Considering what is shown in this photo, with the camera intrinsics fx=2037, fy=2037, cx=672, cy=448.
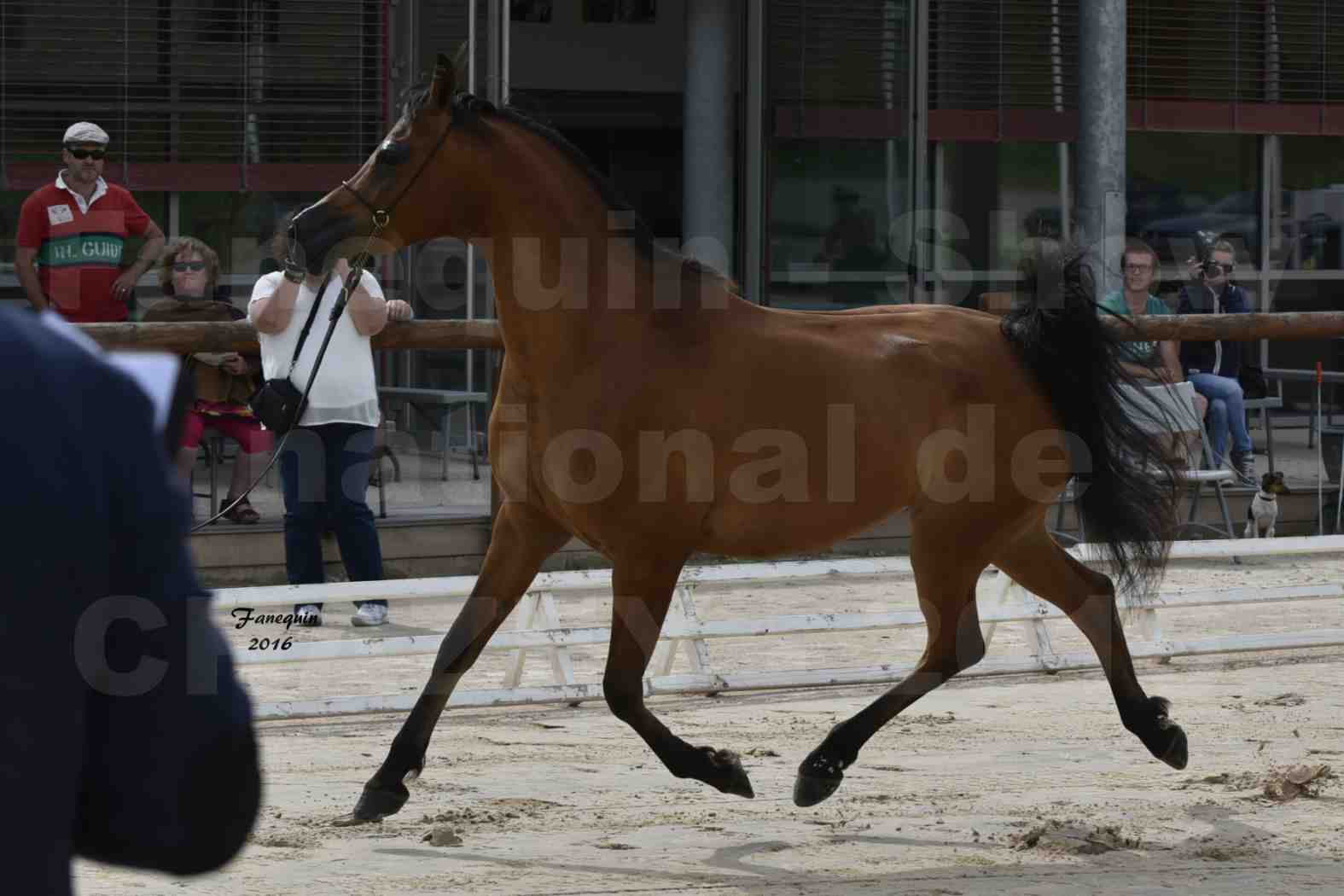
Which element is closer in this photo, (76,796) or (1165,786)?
(76,796)

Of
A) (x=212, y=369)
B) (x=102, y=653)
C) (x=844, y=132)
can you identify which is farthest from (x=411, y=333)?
(x=102, y=653)

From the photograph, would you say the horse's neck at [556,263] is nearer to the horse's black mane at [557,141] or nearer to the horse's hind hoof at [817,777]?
the horse's black mane at [557,141]

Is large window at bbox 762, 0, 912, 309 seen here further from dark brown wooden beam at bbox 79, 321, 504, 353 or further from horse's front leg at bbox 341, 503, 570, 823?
horse's front leg at bbox 341, 503, 570, 823

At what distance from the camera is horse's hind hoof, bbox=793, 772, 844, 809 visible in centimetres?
503

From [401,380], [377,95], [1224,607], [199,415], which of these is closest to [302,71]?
[377,95]

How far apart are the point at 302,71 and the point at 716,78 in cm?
314

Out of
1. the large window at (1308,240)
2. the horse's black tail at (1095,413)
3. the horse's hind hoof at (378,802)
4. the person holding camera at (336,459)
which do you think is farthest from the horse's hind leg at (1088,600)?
the large window at (1308,240)

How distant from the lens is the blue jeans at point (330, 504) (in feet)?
26.3

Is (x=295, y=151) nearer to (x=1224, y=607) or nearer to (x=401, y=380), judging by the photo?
(x=401, y=380)

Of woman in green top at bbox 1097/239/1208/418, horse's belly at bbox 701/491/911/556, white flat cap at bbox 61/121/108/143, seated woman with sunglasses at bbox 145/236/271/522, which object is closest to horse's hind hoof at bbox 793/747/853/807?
horse's belly at bbox 701/491/911/556

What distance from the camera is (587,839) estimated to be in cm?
486

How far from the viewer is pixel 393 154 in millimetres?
4977

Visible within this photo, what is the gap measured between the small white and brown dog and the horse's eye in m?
6.17

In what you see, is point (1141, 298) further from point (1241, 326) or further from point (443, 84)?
point (443, 84)
